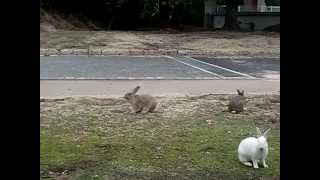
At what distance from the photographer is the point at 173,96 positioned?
32.7 ft

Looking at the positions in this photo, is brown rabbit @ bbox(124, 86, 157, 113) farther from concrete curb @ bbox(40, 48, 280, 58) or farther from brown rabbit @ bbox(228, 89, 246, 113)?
concrete curb @ bbox(40, 48, 280, 58)

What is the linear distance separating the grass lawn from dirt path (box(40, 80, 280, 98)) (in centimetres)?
85

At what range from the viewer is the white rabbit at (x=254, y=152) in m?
4.99

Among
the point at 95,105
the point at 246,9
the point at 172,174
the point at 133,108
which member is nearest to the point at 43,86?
the point at 95,105

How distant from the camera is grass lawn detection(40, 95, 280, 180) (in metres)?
4.91

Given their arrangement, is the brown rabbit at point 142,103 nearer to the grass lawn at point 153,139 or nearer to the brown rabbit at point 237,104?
the grass lawn at point 153,139

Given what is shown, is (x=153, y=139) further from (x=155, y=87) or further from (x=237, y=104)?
(x=155, y=87)

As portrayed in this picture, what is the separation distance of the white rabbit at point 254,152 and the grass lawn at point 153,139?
107 millimetres

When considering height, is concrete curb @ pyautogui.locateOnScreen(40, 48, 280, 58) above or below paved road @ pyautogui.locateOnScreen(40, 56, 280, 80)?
above

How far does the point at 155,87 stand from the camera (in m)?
11.2

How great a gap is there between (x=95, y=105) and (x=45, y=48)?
11.4 meters

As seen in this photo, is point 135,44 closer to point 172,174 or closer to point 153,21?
point 153,21

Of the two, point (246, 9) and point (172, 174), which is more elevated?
point (246, 9)

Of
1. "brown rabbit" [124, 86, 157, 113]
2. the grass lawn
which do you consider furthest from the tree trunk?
"brown rabbit" [124, 86, 157, 113]
